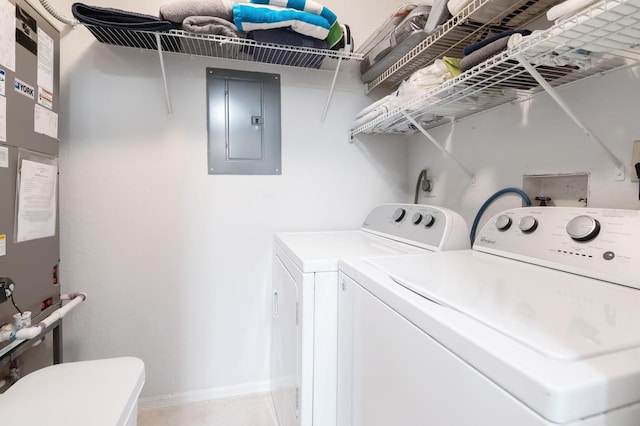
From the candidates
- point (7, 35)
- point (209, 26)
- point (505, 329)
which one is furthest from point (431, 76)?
point (7, 35)

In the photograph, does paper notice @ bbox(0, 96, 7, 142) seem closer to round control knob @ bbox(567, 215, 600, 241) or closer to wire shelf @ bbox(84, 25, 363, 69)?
wire shelf @ bbox(84, 25, 363, 69)

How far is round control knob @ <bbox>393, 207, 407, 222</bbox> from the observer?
158 cm

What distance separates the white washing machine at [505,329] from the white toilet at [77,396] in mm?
711

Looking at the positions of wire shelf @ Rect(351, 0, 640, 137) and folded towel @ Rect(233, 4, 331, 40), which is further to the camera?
folded towel @ Rect(233, 4, 331, 40)

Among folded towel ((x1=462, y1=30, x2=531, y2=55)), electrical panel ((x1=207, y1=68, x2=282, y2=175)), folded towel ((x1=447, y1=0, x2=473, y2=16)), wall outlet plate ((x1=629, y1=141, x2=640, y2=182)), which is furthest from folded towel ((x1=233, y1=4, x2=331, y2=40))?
wall outlet plate ((x1=629, y1=141, x2=640, y2=182))

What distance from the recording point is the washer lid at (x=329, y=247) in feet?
3.59

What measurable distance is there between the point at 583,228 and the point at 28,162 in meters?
2.00

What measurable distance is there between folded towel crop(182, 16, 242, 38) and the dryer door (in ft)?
3.68

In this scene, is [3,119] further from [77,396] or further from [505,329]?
[505,329]

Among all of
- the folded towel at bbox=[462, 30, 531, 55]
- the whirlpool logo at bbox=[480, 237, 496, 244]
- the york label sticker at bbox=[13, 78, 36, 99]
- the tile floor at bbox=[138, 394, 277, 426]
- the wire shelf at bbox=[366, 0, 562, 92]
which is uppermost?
the wire shelf at bbox=[366, 0, 562, 92]

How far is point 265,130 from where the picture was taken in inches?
72.6

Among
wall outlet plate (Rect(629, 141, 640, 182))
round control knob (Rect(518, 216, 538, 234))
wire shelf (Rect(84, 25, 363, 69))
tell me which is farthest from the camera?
wire shelf (Rect(84, 25, 363, 69))

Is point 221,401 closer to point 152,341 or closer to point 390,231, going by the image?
point 152,341

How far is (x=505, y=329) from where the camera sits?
1.67 feet
